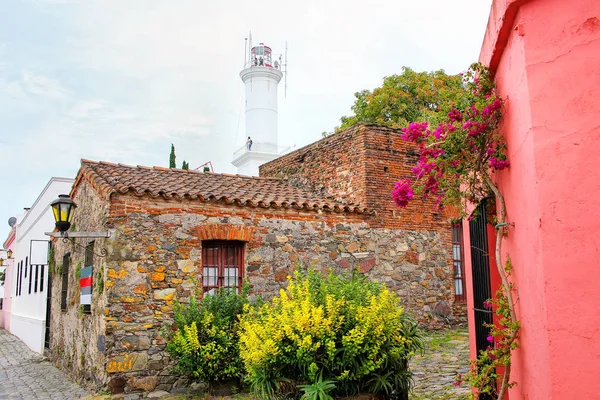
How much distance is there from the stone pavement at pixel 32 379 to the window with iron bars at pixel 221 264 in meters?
2.90

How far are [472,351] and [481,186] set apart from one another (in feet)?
6.77

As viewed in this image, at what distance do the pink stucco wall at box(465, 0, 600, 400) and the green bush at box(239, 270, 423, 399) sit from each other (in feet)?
5.85

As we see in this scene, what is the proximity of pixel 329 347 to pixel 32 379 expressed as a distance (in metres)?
9.56

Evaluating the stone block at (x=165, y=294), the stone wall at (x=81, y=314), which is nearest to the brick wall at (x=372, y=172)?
the stone block at (x=165, y=294)

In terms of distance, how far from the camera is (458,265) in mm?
13477

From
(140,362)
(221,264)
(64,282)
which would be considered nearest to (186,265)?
(221,264)

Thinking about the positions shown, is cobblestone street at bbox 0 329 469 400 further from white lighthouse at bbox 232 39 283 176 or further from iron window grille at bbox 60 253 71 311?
white lighthouse at bbox 232 39 283 176

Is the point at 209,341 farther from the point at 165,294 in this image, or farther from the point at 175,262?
the point at 175,262

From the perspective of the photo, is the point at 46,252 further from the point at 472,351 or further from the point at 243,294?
the point at 472,351

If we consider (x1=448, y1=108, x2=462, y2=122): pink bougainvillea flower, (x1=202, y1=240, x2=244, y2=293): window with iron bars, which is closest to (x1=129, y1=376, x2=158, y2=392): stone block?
(x1=202, y1=240, x2=244, y2=293): window with iron bars

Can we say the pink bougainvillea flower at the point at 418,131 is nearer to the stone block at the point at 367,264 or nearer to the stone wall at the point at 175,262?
the stone wall at the point at 175,262

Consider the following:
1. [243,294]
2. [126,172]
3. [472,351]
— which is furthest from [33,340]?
[472,351]

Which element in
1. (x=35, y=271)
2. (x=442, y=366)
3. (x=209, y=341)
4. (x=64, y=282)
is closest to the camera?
(x=209, y=341)

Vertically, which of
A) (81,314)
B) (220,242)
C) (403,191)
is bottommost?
(81,314)
